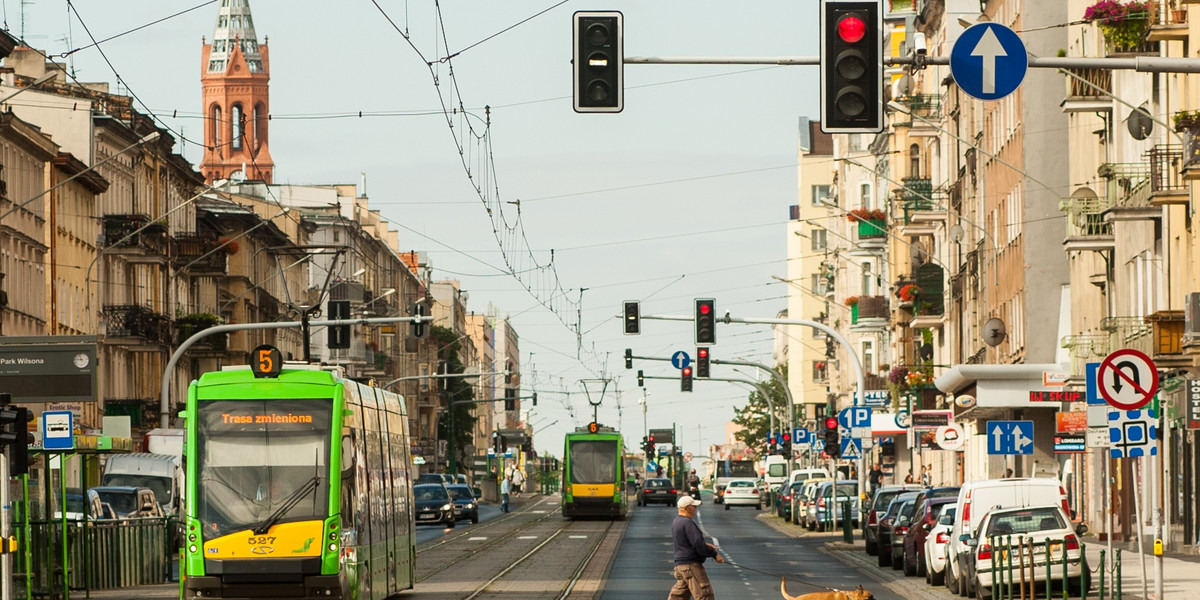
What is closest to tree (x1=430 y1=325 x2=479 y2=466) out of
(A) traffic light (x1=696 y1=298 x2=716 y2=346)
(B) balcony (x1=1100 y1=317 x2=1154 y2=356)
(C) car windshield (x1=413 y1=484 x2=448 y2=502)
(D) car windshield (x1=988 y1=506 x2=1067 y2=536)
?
(C) car windshield (x1=413 y1=484 x2=448 y2=502)

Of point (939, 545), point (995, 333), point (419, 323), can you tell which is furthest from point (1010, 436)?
point (995, 333)

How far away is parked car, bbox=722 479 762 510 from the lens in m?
101

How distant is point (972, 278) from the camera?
7425 cm

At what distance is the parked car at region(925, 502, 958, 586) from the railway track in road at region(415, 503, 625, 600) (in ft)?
16.7

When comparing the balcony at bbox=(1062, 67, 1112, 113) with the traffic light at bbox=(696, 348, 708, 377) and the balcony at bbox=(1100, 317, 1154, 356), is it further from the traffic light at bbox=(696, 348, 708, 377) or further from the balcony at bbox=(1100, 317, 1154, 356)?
the traffic light at bbox=(696, 348, 708, 377)

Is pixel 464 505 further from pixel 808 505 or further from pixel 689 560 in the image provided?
pixel 689 560

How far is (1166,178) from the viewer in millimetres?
41438

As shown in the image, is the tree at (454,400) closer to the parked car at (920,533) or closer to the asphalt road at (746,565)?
the asphalt road at (746,565)

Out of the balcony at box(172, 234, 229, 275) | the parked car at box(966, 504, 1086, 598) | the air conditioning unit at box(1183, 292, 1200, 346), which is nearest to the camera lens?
the parked car at box(966, 504, 1086, 598)

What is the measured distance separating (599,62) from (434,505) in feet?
183

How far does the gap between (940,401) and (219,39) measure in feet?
364

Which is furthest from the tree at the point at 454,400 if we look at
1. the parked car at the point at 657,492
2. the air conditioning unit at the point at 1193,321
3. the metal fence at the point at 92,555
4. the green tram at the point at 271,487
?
the green tram at the point at 271,487

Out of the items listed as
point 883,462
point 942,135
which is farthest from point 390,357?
point 942,135

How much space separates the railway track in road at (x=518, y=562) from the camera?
33.0 m
